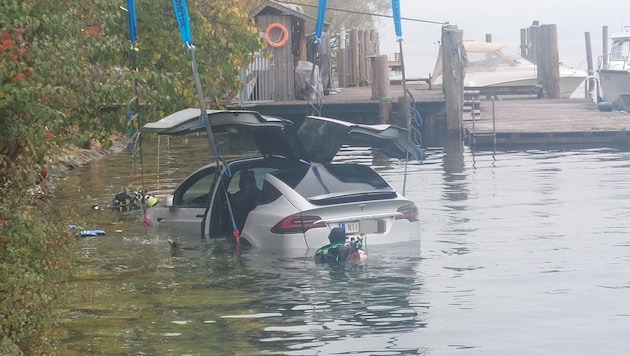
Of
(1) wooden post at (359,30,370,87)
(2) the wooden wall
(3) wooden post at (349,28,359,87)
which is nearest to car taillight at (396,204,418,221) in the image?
(2) the wooden wall

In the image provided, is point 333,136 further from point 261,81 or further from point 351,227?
point 261,81

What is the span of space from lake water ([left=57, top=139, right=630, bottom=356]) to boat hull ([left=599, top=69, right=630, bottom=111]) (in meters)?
26.5

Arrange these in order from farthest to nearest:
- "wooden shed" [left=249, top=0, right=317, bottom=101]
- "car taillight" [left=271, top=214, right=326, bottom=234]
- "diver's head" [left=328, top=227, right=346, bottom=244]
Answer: "wooden shed" [left=249, top=0, right=317, bottom=101] < "car taillight" [left=271, top=214, right=326, bottom=234] < "diver's head" [left=328, top=227, right=346, bottom=244]

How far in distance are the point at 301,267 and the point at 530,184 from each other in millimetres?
11250

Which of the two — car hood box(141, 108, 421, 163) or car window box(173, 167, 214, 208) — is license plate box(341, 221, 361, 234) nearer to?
car hood box(141, 108, 421, 163)

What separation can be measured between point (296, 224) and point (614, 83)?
1400 inches

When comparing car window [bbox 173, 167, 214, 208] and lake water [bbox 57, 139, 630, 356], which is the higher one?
car window [bbox 173, 167, 214, 208]

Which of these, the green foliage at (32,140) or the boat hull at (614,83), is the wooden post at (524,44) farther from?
the green foliage at (32,140)

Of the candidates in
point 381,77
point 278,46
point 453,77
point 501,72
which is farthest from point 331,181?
point 501,72

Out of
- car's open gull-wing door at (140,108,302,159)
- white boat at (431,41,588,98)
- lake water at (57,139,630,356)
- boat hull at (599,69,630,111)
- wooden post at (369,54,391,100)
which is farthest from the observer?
white boat at (431,41,588,98)

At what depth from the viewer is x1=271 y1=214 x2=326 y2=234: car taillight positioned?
44.9ft

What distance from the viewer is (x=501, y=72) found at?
52.2m

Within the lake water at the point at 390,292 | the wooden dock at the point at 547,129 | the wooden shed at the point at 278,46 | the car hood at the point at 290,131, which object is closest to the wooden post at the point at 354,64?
the wooden dock at the point at 547,129

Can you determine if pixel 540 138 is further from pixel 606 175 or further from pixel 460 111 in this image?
pixel 606 175
